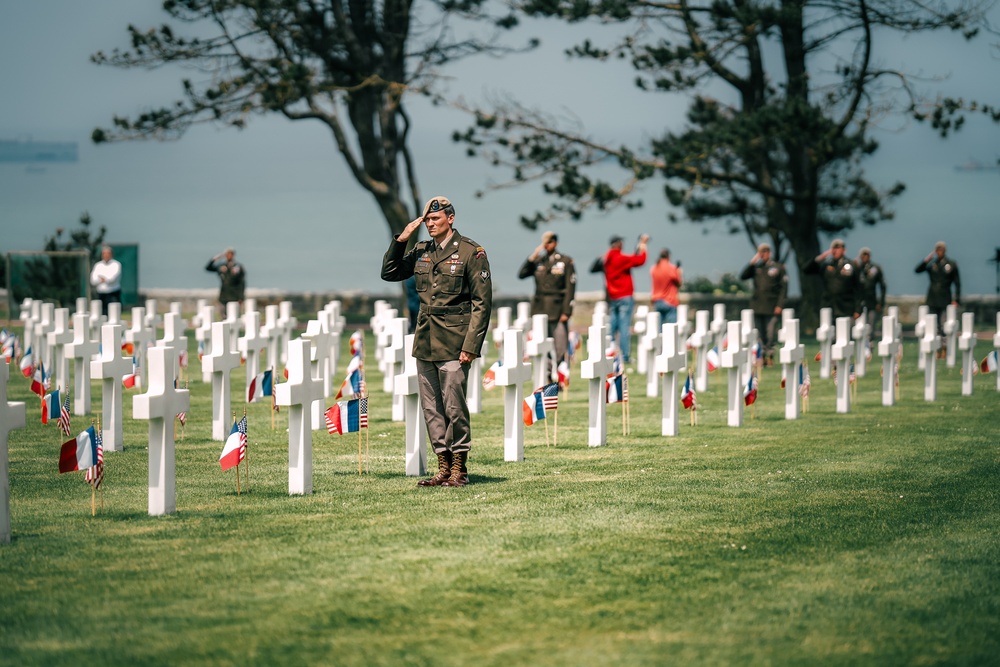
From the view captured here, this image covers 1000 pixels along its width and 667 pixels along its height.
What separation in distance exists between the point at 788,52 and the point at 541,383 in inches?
579

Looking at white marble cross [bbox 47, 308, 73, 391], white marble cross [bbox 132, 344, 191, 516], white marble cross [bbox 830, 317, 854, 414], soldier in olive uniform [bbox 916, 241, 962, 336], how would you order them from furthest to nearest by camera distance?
soldier in olive uniform [bbox 916, 241, 962, 336], white marble cross [bbox 47, 308, 73, 391], white marble cross [bbox 830, 317, 854, 414], white marble cross [bbox 132, 344, 191, 516]

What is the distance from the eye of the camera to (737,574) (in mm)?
6562

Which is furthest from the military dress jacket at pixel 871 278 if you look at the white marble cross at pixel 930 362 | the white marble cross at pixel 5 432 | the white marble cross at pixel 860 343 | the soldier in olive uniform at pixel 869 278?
the white marble cross at pixel 5 432

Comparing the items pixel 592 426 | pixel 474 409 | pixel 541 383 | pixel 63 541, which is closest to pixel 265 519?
pixel 63 541

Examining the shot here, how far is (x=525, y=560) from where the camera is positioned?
6777 mm

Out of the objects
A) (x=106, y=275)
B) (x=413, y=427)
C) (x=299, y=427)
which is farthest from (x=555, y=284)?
(x=106, y=275)

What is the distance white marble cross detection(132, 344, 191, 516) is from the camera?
7824mm

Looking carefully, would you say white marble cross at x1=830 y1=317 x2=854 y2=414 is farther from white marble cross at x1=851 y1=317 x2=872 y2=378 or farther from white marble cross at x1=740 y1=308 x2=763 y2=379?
white marble cross at x1=851 y1=317 x2=872 y2=378

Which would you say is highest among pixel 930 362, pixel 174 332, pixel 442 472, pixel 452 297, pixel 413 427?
pixel 452 297

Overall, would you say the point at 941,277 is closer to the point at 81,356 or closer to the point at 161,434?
the point at 81,356

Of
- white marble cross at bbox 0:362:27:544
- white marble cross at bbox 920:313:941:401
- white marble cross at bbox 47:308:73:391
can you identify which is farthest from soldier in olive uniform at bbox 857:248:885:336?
white marble cross at bbox 0:362:27:544

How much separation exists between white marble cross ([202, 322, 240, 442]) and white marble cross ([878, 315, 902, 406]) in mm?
6777

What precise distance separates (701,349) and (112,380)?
828cm

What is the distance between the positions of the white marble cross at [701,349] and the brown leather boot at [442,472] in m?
7.58
